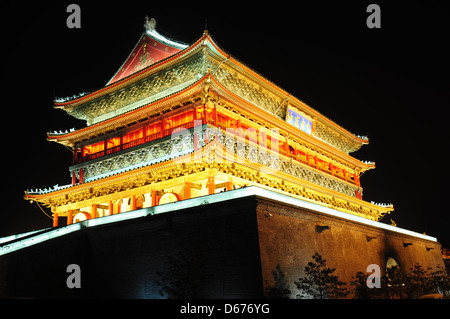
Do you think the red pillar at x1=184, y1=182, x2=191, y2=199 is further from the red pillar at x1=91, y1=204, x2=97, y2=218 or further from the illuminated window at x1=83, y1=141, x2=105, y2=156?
the illuminated window at x1=83, y1=141, x2=105, y2=156

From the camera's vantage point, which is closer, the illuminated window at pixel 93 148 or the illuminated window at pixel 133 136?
the illuminated window at pixel 133 136

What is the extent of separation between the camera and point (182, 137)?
1897 centimetres

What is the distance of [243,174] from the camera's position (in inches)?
741

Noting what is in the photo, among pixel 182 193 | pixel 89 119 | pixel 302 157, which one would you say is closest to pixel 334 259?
pixel 182 193

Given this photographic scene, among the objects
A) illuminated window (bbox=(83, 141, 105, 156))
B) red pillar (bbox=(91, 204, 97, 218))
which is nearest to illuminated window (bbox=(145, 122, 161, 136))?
illuminated window (bbox=(83, 141, 105, 156))

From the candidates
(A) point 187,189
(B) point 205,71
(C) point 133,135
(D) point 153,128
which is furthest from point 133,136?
(A) point 187,189

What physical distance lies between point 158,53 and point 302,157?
9806 millimetres

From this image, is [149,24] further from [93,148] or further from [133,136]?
[93,148]

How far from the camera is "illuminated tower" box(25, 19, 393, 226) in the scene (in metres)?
18.5

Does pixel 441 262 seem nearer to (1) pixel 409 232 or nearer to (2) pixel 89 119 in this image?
(1) pixel 409 232

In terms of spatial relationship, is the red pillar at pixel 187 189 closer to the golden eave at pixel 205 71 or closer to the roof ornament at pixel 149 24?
the golden eave at pixel 205 71

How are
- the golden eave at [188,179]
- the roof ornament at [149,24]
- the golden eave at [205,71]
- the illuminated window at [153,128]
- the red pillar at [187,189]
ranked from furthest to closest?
the roof ornament at [149,24] < the illuminated window at [153,128] < the golden eave at [205,71] < the red pillar at [187,189] < the golden eave at [188,179]

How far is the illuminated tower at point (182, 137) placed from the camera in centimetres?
1853

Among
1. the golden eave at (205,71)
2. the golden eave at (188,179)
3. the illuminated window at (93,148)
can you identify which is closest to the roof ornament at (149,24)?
the golden eave at (205,71)
